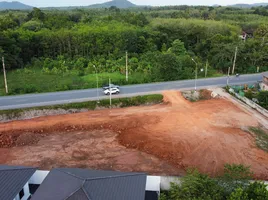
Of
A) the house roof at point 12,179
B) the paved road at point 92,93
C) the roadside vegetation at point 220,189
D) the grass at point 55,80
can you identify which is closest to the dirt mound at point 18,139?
the paved road at point 92,93

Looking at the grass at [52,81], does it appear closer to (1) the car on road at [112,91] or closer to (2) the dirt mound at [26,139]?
(1) the car on road at [112,91]

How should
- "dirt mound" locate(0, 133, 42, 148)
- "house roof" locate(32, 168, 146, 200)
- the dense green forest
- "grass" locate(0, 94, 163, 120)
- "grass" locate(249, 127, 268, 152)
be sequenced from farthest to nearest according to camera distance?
the dense green forest
"grass" locate(0, 94, 163, 120)
"dirt mound" locate(0, 133, 42, 148)
"grass" locate(249, 127, 268, 152)
"house roof" locate(32, 168, 146, 200)

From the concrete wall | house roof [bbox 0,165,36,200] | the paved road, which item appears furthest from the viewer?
the paved road

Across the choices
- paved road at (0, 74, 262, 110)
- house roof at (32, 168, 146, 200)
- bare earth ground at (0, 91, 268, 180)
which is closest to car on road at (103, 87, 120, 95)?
paved road at (0, 74, 262, 110)

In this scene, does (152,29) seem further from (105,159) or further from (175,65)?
(105,159)

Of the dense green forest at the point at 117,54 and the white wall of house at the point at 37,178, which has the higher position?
the dense green forest at the point at 117,54

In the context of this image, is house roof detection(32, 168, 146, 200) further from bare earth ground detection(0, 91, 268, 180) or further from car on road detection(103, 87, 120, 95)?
car on road detection(103, 87, 120, 95)

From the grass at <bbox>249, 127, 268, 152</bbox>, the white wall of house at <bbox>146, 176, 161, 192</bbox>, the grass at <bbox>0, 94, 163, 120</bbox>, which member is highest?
the grass at <bbox>0, 94, 163, 120</bbox>
